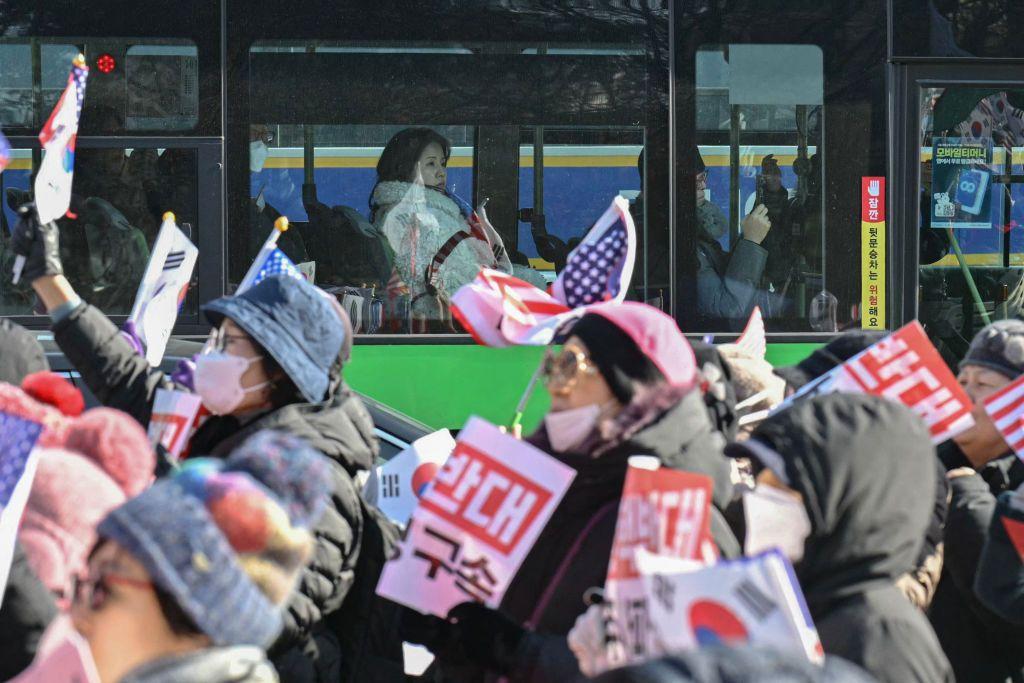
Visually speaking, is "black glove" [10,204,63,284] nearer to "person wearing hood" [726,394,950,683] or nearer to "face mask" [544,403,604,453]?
"face mask" [544,403,604,453]

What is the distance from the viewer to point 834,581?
2.74 m

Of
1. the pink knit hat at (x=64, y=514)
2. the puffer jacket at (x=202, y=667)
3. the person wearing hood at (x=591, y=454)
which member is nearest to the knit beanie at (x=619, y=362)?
Answer: the person wearing hood at (x=591, y=454)

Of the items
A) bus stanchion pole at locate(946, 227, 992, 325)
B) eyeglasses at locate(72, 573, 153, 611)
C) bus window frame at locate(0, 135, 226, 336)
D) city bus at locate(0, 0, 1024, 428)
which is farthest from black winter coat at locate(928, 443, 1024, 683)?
bus window frame at locate(0, 135, 226, 336)

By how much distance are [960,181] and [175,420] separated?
15.5 feet

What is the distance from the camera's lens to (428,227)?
7043 mm

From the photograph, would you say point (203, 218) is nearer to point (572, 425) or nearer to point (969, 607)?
point (572, 425)

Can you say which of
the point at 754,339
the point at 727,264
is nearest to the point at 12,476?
the point at 754,339

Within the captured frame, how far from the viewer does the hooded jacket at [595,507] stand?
296cm

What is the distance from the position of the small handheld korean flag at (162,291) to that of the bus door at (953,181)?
3.86m

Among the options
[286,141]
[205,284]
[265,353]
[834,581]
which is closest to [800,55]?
[286,141]

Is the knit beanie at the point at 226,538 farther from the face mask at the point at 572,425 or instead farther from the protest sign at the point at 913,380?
the protest sign at the point at 913,380

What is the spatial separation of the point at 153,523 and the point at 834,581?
55.2 inches

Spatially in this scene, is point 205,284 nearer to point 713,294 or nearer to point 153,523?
point 713,294

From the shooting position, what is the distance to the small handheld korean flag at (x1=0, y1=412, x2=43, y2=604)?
2711 mm
